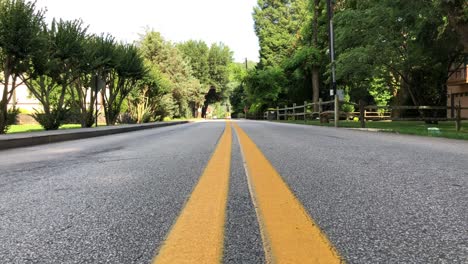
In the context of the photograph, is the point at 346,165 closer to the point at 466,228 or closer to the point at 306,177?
the point at 306,177

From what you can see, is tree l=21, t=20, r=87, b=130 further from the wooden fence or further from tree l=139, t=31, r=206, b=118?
tree l=139, t=31, r=206, b=118

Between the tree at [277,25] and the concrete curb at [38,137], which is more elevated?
the tree at [277,25]

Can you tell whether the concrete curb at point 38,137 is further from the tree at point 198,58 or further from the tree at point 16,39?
the tree at point 198,58

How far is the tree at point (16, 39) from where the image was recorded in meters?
11.4

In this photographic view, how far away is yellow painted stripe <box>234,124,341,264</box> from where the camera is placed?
1.75 meters

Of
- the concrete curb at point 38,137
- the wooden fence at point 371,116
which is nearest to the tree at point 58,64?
the concrete curb at point 38,137

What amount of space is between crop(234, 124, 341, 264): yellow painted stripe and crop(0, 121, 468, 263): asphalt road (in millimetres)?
56

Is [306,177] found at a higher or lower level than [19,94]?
lower

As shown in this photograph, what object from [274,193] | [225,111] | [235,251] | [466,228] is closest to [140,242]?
[235,251]

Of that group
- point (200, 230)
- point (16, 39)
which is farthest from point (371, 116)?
point (200, 230)

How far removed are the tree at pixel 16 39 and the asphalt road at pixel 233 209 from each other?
25.8 feet

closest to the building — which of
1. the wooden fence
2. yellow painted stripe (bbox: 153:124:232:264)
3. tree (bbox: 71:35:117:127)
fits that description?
the wooden fence

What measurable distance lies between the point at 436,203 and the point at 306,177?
131cm

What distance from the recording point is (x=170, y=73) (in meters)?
45.0
